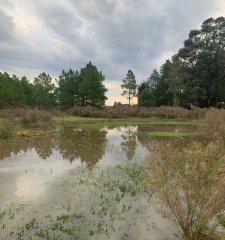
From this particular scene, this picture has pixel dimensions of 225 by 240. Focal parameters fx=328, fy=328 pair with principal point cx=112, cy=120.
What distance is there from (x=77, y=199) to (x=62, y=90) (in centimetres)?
6986

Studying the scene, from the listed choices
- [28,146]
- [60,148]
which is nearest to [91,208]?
[60,148]

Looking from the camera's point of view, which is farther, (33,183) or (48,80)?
(48,80)

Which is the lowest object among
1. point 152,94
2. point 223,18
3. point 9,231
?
point 9,231

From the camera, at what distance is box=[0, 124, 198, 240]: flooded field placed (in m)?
7.85

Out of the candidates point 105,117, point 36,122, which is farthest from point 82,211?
point 105,117

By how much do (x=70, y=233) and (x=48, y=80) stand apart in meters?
76.3

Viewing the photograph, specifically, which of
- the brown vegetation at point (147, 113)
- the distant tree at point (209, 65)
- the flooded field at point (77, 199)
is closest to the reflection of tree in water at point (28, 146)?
the flooded field at point (77, 199)

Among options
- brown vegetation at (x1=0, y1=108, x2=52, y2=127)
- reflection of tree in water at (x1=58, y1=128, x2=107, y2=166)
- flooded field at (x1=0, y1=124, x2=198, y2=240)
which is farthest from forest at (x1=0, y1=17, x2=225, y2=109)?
flooded field at (x1=0, y1=124, x2=198, y2=240)

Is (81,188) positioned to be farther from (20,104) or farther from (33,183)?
(20,104)

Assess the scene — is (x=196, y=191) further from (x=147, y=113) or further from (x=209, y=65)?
(x=209, y=65)

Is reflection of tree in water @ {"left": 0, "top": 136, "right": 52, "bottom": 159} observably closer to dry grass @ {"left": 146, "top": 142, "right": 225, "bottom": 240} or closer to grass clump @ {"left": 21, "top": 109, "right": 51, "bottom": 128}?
grass clump @ {"left": 21, "top": 109, "right": 51, "bottom": 128}

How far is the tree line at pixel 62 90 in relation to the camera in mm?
69625

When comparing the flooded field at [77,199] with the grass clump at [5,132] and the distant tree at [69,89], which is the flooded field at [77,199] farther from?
the distant tree at [69,89]

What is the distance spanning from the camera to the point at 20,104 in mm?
76312
